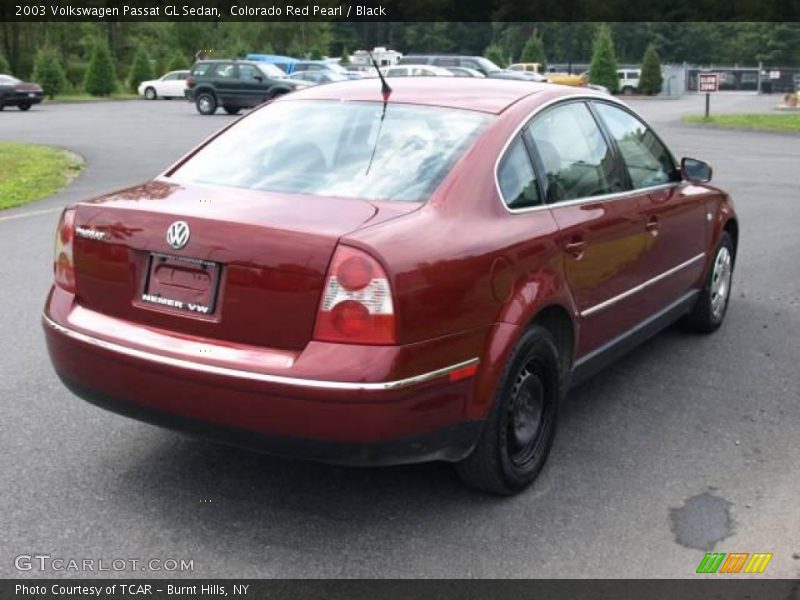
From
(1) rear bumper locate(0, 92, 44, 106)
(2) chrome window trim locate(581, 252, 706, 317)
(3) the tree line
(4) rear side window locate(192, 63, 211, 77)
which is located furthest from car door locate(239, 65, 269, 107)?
(2) chrome window trim locate(581, 252, 706, 317)

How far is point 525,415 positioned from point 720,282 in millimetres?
2963

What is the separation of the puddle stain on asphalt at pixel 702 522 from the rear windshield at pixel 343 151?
1.61m

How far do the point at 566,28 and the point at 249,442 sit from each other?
8724cm

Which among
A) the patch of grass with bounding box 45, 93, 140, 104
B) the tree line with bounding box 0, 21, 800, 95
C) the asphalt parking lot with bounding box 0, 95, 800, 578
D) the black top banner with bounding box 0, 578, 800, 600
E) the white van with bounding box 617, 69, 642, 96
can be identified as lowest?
the black top banner with bounding box 0, 578, 800, 600

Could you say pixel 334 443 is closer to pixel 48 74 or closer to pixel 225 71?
pixel 225 71

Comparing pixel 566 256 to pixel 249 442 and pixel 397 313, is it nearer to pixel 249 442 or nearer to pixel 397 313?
pixel 397 313

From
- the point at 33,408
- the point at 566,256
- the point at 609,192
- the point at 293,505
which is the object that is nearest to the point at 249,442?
the point at 293,505

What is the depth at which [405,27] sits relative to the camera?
87.9 m

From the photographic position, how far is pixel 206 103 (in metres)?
33.4

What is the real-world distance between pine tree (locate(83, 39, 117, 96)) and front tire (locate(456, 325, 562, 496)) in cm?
4845

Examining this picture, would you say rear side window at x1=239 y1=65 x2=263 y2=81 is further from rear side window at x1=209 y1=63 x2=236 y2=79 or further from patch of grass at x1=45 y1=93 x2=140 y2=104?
patch of grass at x1=45 y1=93 x2=140 y2=104

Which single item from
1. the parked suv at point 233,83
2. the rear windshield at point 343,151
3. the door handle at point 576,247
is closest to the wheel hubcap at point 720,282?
the door handle at point 576,247

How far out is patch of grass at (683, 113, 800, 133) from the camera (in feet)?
87.7

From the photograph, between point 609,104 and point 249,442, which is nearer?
point 249,442
